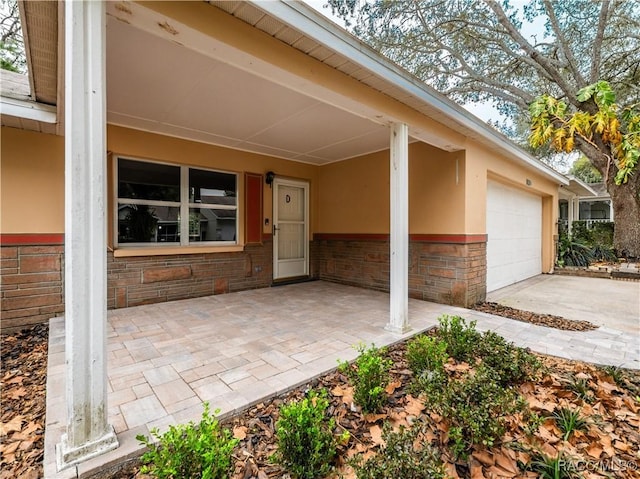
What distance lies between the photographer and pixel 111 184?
4316mm

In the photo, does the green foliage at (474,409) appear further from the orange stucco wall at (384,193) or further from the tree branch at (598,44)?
the tree branch at (598,44)

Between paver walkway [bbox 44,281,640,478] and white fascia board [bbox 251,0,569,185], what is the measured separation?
258cm

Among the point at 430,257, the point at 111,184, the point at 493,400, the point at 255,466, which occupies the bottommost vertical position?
the point at 255,466

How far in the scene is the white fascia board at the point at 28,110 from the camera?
2986 millimetres

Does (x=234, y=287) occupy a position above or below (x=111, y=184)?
below

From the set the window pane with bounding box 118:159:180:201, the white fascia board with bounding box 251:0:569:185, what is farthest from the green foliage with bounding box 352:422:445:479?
the window pane with bounding box 118:159:180:201

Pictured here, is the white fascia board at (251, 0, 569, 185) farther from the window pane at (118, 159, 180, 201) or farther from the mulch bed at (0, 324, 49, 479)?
the window pane at (118, 159, 180, 201)

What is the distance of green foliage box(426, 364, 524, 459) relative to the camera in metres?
1.63

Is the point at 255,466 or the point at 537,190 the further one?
the point at 537,190

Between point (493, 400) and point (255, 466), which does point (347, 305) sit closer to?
point (493, 400)

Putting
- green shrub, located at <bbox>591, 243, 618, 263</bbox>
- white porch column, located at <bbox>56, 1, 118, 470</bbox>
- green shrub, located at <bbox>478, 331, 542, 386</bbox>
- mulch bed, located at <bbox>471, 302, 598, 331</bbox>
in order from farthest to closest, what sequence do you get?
green shrub, located at <bbox>591, 243, 618, 263</bbox> < mulch bed, located at <bbox>471, 302, 598, 331</bbox> < green shrub, located at <bbox>478, 331, 542, 386</bbox> < white porch column, located at <bbox>56, 1, 118, 470</bbox>

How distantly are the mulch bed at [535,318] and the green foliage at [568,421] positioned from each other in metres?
2.24

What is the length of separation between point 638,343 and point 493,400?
105 inches

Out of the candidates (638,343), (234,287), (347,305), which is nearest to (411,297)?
(347,305)
